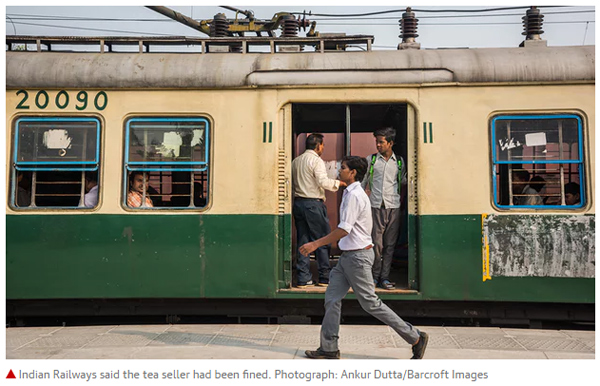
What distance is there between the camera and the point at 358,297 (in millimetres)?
4629

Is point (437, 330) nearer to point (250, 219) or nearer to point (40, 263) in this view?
point (250, 219)

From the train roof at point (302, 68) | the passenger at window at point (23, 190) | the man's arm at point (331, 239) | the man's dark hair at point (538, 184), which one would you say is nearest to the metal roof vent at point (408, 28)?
the train roof at point (302, 68)

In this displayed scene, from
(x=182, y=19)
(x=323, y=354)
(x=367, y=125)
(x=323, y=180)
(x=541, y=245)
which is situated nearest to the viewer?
(x=323, y=354)

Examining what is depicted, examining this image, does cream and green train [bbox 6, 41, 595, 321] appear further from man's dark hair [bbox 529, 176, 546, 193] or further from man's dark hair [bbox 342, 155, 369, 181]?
man's dark hair [bbox 342, 155, 369, 181]

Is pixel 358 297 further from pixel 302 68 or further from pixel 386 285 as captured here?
pixel 302 68

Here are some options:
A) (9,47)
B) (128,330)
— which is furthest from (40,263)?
(9,47)

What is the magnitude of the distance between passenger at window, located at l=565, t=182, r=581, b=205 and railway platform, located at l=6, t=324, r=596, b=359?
1.34m

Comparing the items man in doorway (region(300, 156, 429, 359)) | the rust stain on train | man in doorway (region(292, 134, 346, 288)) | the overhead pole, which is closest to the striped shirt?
man in doorway (region(292, 134, 346, 288))

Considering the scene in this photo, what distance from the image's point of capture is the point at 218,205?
599cm

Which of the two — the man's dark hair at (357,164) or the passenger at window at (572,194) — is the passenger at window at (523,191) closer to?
the passenger at window at (572,194)

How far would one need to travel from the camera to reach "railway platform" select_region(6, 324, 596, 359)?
4.95 m

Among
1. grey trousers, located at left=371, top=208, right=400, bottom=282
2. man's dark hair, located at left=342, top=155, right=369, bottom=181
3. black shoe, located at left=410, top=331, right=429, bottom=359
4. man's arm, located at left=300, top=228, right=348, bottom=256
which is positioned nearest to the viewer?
man's arm, located at left=300, top=228, right=348, bottom=256

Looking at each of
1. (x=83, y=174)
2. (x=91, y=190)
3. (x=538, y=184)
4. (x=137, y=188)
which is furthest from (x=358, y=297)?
(x=83, y=174)

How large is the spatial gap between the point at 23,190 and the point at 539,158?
17.6 ft
